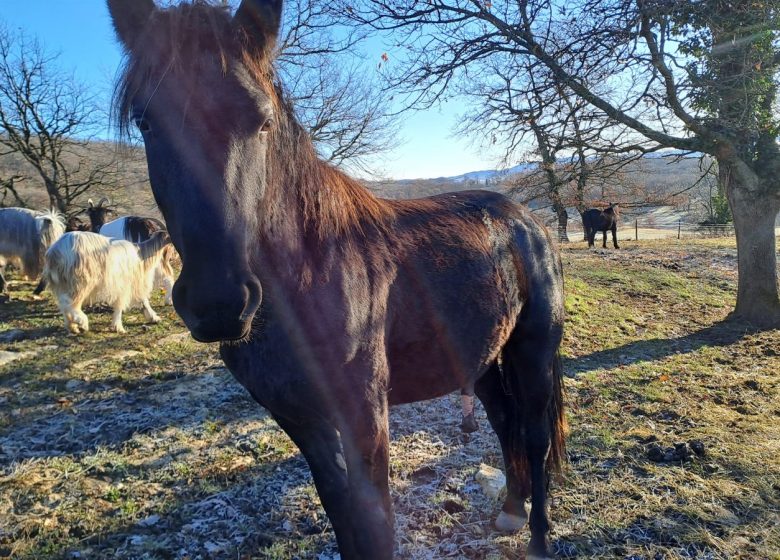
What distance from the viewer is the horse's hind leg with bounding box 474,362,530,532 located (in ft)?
9.02

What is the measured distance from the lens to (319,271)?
5.43 ft

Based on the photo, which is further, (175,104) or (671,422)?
(671,422)

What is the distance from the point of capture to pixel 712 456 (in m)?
3.35

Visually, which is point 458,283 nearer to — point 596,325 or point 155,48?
point 155,48

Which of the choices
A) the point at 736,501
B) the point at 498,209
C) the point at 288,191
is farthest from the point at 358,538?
the point at 736,501

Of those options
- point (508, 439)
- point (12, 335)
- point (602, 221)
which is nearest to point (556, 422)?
point (508, 439)

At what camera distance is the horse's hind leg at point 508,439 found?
2.75 metres

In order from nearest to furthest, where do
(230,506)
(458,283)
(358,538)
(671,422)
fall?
(358,538) < (458,283) < (230,506) < (671,422)

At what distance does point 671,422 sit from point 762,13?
5382mm

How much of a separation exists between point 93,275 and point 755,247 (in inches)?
404

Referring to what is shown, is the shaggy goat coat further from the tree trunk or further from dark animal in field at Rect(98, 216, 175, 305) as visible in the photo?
the tree trunk

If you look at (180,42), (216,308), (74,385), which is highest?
(180,42)

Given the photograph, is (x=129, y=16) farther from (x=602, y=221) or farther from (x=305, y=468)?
(x=602, y=221)

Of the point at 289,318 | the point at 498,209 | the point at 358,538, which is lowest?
the point at 358,538
